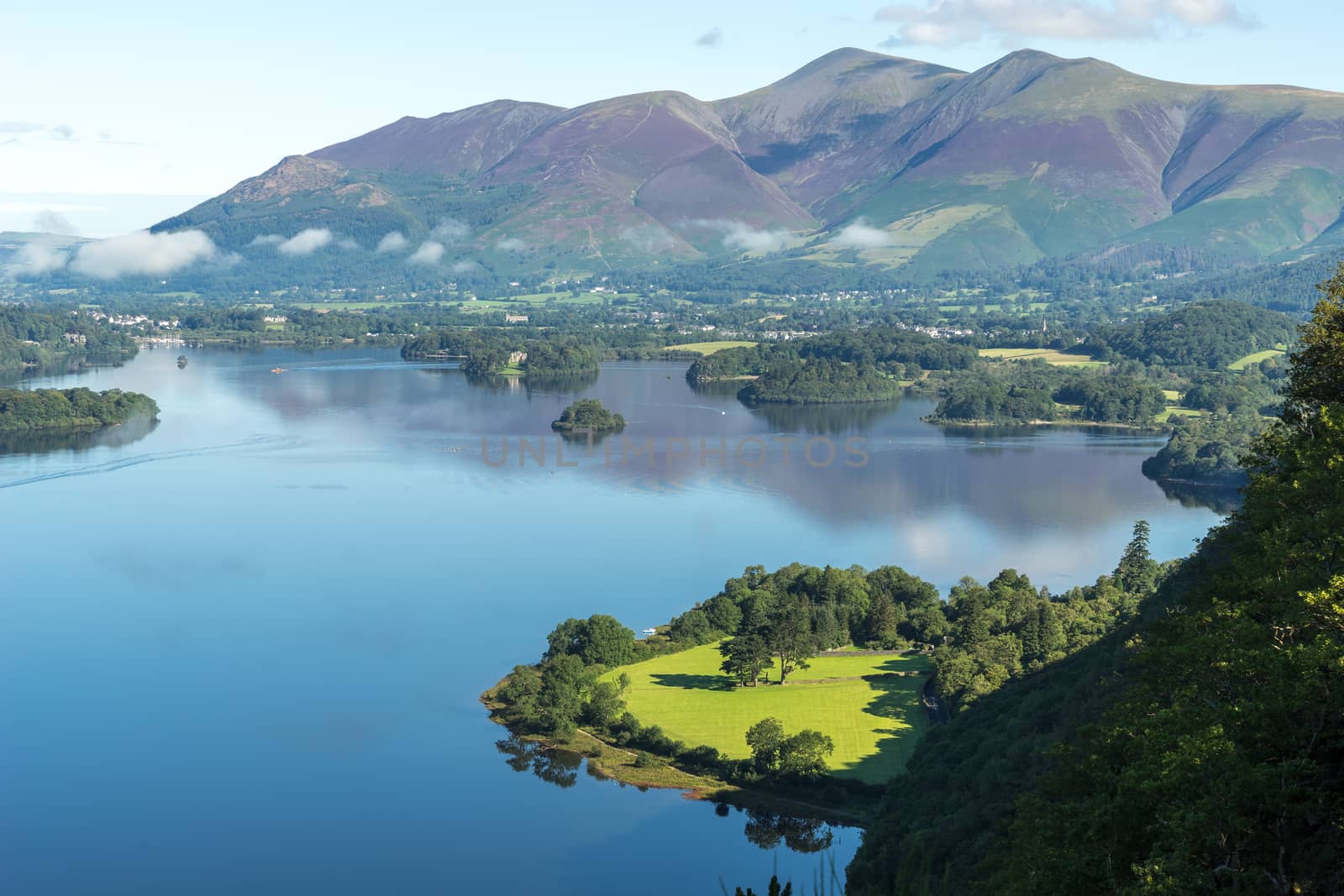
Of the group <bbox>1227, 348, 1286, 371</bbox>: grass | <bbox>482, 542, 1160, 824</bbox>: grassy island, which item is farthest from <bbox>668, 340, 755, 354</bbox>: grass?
<bbox>482, 542, 1160, 824</bbox>: grassy island

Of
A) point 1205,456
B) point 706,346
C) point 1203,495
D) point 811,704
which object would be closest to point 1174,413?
point 1205,456

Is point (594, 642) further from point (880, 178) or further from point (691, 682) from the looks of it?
point (880, 178)

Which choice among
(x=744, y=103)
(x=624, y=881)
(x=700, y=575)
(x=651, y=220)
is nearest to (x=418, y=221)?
(x=651, y=220)

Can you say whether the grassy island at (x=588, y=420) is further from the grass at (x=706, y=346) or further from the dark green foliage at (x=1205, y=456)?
the grass at (x=706, y=346)

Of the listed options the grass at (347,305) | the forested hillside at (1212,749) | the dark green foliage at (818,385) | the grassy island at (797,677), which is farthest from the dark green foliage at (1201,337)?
the grass at (347,305)

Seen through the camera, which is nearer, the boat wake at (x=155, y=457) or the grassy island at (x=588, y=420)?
the boat wake at (x=155, y=457)

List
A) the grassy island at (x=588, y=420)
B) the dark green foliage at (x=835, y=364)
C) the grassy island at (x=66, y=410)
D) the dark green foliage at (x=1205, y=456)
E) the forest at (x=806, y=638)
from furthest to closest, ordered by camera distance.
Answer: the dark green foliage at (x=835, y=364) < the grassy island at (x=66, y=410) < the grassy island at (x=588, y=420) < the dark green foliage at (x=1205, y=456) < the forest at (x=806, y=638)
